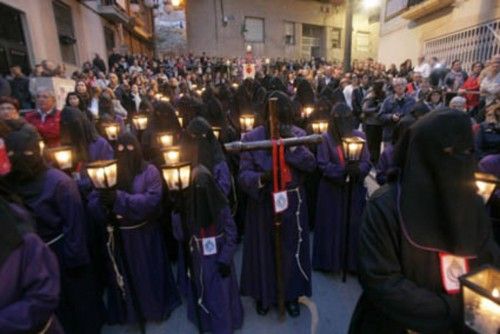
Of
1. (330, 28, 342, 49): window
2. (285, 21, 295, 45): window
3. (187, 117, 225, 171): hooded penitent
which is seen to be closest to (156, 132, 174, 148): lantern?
(187, 117, 225, 171): hooded penitent

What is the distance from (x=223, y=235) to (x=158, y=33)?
33781mm

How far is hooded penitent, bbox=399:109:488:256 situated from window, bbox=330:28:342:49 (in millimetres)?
39327

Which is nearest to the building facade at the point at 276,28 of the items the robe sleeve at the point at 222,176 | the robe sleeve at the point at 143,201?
the robe sleeve at the point at 222,176

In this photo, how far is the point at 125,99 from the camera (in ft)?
33.1

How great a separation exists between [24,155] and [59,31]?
14047 mm

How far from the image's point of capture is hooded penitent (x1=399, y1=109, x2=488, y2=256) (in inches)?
61.0

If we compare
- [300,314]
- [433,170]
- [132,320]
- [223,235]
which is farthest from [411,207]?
[132,320]

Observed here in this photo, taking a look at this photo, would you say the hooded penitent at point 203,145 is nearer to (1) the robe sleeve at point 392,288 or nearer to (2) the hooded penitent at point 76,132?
(2) the hooded penitent at point 76,132

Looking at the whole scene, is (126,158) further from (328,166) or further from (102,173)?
(328,166)

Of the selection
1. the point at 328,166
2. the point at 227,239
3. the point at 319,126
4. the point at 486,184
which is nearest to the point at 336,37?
the point at 319,126

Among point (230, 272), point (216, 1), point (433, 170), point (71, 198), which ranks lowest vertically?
point (230, 272)

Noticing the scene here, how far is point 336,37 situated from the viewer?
3753cm

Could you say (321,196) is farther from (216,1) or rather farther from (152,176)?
(216,1)

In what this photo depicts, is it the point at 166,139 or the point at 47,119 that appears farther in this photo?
the point at 47,119
